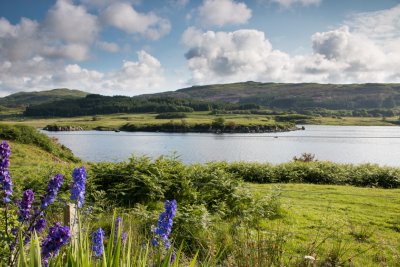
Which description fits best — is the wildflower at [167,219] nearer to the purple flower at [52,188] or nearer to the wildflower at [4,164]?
the purple flower at [52,188]

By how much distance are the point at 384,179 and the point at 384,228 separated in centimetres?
1263

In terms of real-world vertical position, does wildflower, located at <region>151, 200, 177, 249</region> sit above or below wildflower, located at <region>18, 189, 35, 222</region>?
below

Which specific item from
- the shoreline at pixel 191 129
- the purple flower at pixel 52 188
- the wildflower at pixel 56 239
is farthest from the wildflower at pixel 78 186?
the shoreline at pixel 191 129

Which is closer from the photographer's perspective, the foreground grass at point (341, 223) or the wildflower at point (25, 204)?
the wildflower at point (25, 204)

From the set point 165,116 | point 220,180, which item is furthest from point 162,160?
point 165,116

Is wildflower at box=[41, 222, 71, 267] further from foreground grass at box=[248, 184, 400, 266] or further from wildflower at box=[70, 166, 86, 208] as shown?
foreground grass at box=[248, 184, 400, 266]

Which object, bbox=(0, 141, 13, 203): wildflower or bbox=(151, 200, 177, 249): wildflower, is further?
bbox=(151, 200, 177, 249): wildflower

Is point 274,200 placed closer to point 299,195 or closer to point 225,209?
point 225,209

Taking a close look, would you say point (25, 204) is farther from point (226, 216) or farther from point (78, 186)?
point (226, 216)

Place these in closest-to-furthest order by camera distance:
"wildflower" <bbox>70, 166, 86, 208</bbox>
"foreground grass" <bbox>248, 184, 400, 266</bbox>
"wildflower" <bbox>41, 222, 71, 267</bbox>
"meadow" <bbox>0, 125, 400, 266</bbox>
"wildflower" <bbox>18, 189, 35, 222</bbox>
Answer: "wildflower" <bbox>41, 222, 71, 267</bbox>, "wildflower" <bbox>70, 166, 86, 208</bbox>, "wildflower" <bbox>18, 189, 35, 222</bbox>, "meadow" <bbox>0, 125, 400, 266</bbox>, "foreground grass" <bbox>248, 184, 400, 266</bbox>

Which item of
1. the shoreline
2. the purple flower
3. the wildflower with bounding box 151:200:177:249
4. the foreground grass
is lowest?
the shoreline

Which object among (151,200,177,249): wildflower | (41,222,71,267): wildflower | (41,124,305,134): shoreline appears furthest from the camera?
(41,124,305,134): shoreline

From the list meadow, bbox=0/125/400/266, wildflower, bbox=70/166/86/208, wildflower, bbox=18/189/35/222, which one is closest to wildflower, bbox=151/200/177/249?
wildflower, bbox=70/166/86/208

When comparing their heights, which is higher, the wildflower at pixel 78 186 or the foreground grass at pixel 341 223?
Answer: the wildflower at pixel 78 186
